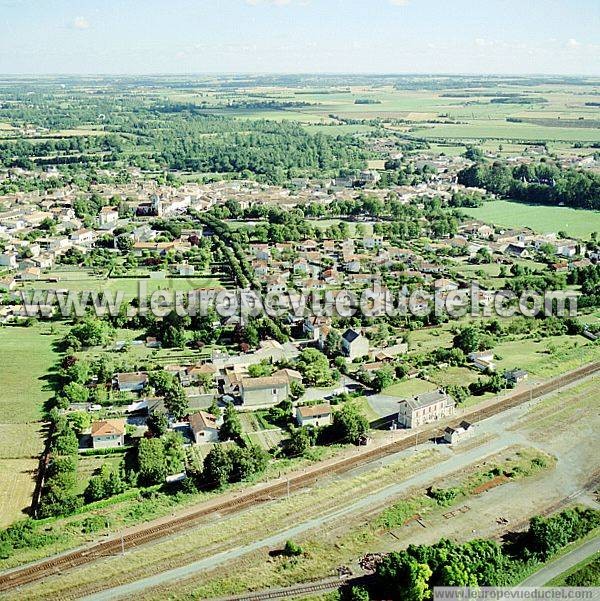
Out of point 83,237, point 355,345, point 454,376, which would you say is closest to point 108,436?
point 355,345

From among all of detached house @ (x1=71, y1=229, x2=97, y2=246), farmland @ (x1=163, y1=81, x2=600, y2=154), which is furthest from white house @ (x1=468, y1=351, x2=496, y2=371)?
farmland @ (x1=163, y1=81, x2=600, y2=154)

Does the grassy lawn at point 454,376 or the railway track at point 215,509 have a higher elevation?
the grassy lawn at point 454,376

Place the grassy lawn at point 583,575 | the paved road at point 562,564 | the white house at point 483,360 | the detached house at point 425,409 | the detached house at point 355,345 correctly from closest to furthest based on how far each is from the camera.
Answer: the grassy lawn at point 583,575 < the paved road at point 562,564 < the detached house at point 425,409 < the white house at point 483,360 < the detached house at point 355,345

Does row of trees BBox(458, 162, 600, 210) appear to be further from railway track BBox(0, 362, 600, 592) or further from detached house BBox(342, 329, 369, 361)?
railway track BBox(0, 362, 600, 592)

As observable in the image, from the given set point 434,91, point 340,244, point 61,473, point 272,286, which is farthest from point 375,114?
point 61,473

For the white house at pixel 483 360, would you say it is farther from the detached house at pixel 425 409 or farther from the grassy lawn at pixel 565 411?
the detached house at pixel 425 409

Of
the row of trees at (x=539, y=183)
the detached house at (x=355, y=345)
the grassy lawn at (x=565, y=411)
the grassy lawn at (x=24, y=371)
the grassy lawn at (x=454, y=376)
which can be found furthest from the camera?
the row of trees at (x=539, y=183)

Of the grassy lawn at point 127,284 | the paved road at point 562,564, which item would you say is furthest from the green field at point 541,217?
the paved road at point 562,564
